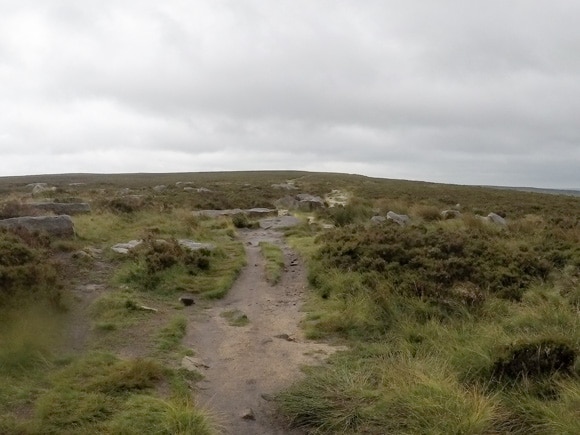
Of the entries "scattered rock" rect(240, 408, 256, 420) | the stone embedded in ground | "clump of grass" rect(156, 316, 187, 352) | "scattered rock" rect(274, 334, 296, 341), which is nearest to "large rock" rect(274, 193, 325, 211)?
the stone embedded in ground

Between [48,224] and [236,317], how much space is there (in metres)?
7.78

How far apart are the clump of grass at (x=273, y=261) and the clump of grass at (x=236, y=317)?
2.29 m

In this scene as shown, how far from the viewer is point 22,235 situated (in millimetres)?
12516

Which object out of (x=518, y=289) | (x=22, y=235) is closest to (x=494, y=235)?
(x=518, y=289)

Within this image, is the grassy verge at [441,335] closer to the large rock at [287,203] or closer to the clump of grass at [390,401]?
the clump of grass at [390,401]

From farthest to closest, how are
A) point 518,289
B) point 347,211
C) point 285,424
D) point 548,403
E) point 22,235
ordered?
point 347,211 < point 22,235 < point 518,289 < point 285,424 < point 548,403

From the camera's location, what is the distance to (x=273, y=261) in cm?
1341

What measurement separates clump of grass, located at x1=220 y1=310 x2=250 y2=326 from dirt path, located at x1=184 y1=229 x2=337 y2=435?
0.09m

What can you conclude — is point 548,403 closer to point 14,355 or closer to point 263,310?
point 263,310

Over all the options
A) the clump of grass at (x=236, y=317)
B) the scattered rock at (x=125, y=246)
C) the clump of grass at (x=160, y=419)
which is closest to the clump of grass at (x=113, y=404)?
the clump of grass at (x=160, y=419)

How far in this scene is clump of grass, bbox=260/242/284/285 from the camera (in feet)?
39.0

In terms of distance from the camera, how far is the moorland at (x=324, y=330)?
515 cm

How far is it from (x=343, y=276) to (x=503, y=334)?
4.28 m

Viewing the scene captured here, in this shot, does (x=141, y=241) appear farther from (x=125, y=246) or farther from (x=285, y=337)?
(x=285, y=337)
